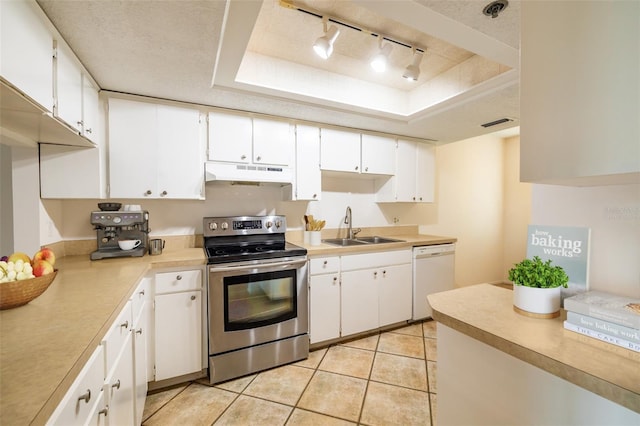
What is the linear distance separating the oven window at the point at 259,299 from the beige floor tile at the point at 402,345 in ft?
3.33

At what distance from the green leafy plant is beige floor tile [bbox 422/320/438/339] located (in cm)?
216

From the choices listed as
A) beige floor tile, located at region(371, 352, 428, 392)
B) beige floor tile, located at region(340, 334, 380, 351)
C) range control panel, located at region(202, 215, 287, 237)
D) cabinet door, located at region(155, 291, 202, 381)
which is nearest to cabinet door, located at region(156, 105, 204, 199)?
range control panel, located at region(202, 215, 287, 237)

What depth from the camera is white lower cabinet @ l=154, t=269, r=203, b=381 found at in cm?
194

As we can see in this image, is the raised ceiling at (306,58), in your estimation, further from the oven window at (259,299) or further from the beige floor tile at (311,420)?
the beige floor tile at (311,420)

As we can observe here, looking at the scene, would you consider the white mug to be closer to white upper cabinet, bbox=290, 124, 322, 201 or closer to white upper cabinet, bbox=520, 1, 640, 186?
white upper cabinet, bbox=290, 124, 322, 201

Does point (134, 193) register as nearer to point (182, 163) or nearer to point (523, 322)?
point (182, 163)

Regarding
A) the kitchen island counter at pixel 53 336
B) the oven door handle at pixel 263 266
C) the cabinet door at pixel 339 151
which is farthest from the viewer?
the cabinet door at pixel 339 151

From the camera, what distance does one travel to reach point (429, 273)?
3.15 m

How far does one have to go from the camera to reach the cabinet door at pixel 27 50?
0.97 m

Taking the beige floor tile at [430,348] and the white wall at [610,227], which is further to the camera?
the beige floor tile at [430,348]

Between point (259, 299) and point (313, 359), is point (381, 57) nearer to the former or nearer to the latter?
point (259, 299)

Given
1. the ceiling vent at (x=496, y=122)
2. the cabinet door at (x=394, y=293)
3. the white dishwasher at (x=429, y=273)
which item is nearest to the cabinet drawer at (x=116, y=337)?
the cabinet door at (x=394, y=293)

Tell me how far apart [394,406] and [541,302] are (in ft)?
4.46

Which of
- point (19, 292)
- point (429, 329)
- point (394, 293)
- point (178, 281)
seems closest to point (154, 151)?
point (178, 281)
